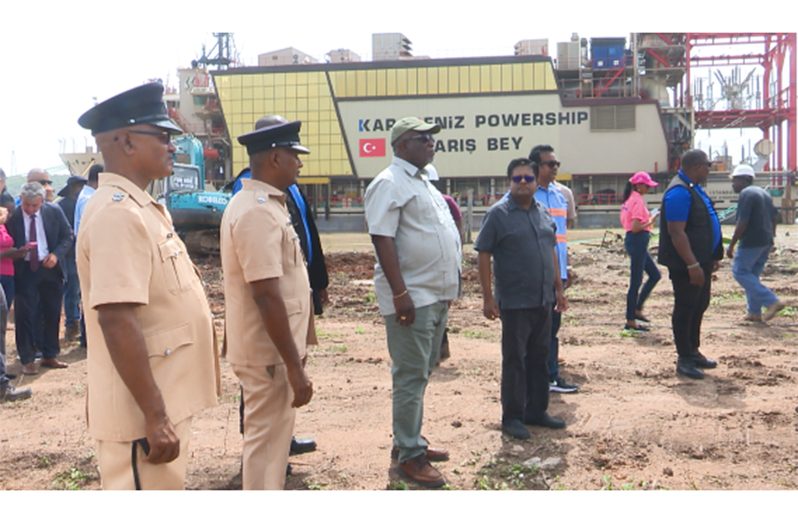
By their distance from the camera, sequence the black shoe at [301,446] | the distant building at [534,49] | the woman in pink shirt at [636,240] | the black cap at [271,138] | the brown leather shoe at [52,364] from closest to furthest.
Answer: the black cap at [271,138] < the black shoe at [301,446] < the brown leather shoe at [52,364] < the woman in pink shirt at [636,240] < the distant building at [534,49]

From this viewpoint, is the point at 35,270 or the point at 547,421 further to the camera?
the point at 35,270

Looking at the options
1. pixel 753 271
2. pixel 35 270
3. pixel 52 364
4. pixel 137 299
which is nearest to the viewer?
pixel 137 299

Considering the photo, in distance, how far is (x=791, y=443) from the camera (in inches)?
175

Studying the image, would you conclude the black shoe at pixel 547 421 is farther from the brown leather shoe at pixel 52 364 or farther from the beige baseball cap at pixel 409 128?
the brown leather shoe at pixel 52 364

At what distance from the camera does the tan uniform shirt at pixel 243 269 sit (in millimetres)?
3127

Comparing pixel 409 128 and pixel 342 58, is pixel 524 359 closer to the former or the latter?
pixel 409 128

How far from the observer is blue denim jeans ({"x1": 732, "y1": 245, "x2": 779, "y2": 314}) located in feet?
28.0

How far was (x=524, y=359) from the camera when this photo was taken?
15.6ft

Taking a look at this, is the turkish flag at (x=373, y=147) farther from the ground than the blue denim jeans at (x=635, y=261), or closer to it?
farther from the ground

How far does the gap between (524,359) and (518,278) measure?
0.54 m

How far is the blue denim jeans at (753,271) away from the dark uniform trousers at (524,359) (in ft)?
15.4

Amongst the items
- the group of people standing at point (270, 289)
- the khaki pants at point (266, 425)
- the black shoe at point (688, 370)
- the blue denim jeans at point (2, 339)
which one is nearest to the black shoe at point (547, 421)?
the group of people standing at point (270, 289)

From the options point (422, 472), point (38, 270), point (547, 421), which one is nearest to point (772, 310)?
point (547, 421)

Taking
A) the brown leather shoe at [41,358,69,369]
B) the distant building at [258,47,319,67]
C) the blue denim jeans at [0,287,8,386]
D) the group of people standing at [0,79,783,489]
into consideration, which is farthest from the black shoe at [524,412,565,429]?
the distant building at [258,47,319,67]
